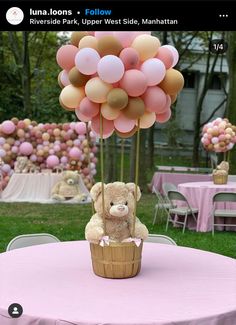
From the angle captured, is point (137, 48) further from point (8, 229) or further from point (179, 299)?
point (8, 229)

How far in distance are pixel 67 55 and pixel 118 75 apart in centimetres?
27

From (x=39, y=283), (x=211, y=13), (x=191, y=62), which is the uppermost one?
(x=191, y=62)

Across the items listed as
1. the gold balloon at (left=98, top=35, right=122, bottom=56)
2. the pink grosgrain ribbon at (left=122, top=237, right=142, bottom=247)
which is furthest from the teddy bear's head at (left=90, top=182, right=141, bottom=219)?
the gold balloon at (left=98, top=35, right=122, bottom=56)

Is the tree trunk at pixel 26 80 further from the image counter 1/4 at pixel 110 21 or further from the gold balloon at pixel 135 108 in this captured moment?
the gold balloon at pixel 135 108

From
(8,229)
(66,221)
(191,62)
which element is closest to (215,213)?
(66,221)

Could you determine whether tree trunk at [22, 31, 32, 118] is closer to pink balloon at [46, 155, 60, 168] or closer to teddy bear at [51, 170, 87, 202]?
pink balloon at [46, 155, 60, 168]

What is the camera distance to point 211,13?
2064 millimetres

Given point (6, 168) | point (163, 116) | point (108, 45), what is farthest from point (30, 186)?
point (108, 45)

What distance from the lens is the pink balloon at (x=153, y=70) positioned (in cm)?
206

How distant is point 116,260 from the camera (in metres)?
2.14

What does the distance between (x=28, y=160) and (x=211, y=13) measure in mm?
11077

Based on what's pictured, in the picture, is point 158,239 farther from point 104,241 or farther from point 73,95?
point 73,95

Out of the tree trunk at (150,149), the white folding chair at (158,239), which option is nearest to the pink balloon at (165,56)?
the white folding chair at (158,239)

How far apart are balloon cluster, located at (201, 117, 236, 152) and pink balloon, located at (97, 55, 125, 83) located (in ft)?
24.0
